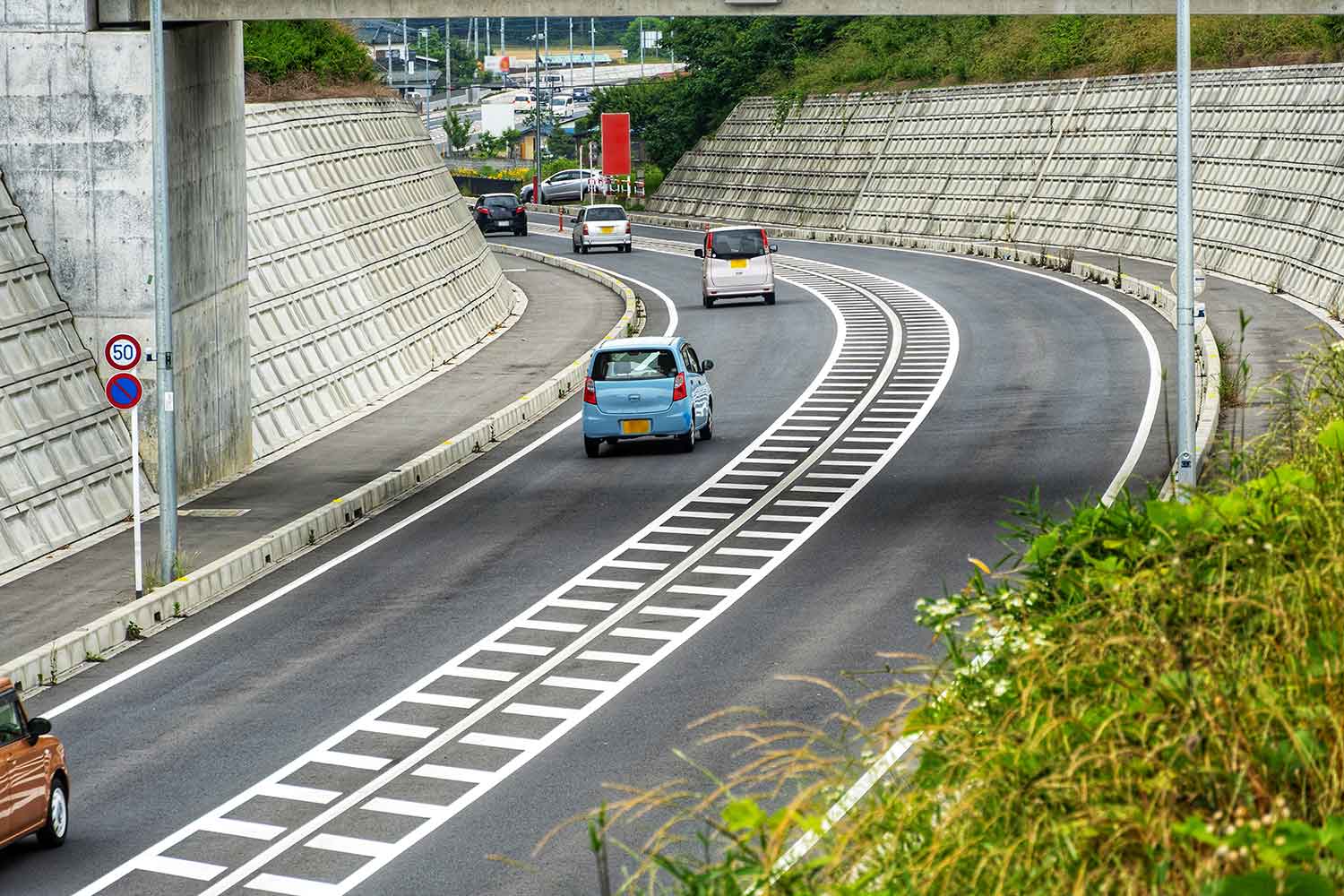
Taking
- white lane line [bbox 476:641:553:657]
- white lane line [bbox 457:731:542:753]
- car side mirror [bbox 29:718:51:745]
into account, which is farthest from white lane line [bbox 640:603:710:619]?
car side mirror [bbox 29:718:51:745]

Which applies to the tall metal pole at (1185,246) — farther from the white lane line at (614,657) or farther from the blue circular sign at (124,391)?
the blue circular sign at (124,391)

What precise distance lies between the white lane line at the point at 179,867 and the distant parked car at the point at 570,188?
86.1 meters

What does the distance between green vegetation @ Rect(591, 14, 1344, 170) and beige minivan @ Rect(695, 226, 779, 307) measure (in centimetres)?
1354

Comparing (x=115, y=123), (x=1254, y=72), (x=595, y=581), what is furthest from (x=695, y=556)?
(x=1254, y=72)

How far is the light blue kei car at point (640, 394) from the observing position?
97.9ft

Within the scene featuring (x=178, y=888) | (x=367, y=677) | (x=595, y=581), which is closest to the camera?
(x=178, y=888)

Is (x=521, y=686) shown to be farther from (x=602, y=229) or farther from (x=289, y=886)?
(x=602, y=229)

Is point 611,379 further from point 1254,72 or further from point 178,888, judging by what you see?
point 1254,72

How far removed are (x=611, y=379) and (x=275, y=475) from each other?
17.7 feet

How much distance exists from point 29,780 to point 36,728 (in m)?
0.63

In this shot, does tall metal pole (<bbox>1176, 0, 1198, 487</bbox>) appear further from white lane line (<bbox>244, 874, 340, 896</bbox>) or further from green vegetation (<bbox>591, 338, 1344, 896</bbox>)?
white lane line (<bbox>244, 874, 340, 896</bbox>)

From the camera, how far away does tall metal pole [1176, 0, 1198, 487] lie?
22375mm

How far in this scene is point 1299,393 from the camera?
1623 cm

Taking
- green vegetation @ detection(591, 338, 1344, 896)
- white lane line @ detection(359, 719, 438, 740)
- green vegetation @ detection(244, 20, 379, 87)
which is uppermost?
green vegetation @ detection(244, 20, 379, 87)
